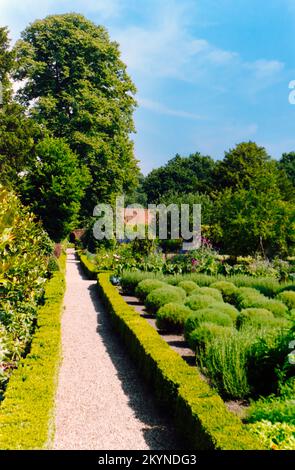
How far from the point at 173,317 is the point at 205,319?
1367 millimetres

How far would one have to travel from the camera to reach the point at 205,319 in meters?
8.30

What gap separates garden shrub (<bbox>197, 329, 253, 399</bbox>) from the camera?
239 inches

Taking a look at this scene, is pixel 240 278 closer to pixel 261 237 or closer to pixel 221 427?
pixel 261 237

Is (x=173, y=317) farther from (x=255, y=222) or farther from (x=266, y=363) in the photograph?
(x=255, y=222)

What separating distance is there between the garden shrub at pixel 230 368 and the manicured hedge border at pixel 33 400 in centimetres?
206

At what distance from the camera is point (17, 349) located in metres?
7.04

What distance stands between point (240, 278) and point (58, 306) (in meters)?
7.02

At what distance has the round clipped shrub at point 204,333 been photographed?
7453mm

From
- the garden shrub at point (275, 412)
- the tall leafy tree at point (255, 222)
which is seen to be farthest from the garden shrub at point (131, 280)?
the garden shrub at point (275, 412)

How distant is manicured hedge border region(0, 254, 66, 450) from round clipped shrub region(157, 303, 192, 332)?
248cm

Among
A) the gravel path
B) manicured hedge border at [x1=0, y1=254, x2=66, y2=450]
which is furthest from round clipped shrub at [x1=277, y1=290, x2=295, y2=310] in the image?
manicured hedge border at [x1=0, y1=254, x2=66, y2=450]

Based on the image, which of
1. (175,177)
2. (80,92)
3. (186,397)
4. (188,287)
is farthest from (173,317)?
(175,177)
